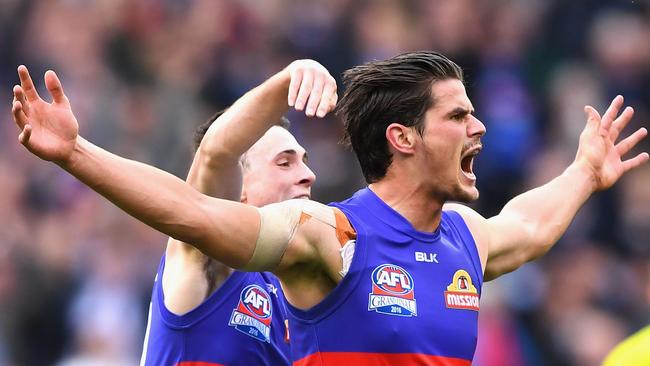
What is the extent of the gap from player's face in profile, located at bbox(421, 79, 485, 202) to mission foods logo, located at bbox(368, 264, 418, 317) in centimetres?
54

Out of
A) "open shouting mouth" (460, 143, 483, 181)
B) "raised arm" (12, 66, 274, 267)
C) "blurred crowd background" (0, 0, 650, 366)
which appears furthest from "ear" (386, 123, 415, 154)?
"blurred crowd background" (0, 0, 650, 366)

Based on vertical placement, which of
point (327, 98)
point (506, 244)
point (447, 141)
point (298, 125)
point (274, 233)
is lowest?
point (298, 125)

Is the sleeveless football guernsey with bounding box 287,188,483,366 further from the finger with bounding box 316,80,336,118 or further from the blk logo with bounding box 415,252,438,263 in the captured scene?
the finger with bounding box 316,80,336,118

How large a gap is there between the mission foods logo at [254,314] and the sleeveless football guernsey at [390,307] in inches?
33.9

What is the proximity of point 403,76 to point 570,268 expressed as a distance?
693cm

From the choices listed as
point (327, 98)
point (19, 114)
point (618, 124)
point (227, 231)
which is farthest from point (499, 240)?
point (19, 114)

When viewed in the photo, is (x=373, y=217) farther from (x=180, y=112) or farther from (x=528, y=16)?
(x=528, y=16)

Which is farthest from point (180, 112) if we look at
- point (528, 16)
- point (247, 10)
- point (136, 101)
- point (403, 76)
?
point (403, 76)

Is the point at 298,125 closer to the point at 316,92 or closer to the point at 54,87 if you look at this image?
the point at 316,92

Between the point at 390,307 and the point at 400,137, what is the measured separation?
0.87 m

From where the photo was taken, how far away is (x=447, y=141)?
6113 millimetres

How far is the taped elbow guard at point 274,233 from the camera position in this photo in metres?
5.49

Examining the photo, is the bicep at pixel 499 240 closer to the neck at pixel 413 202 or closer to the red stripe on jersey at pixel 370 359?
the neck at pixel 413 202

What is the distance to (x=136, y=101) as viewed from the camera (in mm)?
13453
